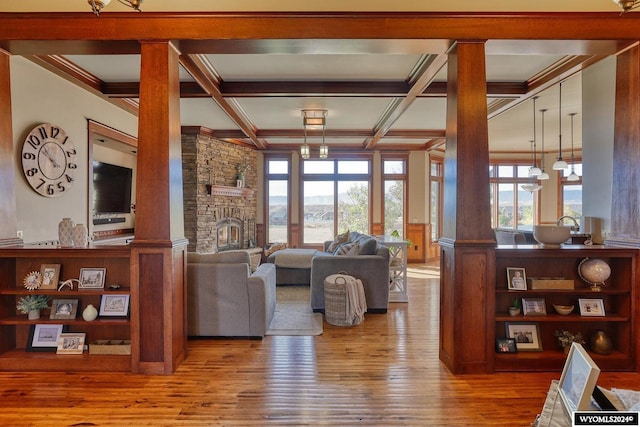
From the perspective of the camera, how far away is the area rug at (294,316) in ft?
13.3

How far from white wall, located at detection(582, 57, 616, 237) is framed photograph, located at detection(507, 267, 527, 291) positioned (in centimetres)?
168

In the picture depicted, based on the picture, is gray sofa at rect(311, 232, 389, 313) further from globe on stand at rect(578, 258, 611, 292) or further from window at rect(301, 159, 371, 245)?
window at rect(301, 159, 371, 245)

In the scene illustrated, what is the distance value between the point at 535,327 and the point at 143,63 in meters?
4.14

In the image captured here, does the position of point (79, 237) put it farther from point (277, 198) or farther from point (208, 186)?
point (277, 198)

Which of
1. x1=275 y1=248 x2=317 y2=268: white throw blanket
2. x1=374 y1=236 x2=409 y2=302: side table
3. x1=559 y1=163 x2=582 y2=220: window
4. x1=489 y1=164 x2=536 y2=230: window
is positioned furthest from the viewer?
x1=489 y1=164 x2=536 y2=230: window

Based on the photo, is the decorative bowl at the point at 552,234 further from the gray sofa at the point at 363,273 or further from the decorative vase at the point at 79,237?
the decorative vase at the point at 79,237

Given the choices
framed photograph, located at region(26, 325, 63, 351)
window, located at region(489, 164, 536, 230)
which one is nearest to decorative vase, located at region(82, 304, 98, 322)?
framed photograph, located at region(26, 325, 63, 351)

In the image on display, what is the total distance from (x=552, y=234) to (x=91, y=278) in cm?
415

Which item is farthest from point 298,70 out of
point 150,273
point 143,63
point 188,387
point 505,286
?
point 188,387

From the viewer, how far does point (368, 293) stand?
4809mm

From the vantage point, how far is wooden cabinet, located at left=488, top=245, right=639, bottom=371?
3.08 metres

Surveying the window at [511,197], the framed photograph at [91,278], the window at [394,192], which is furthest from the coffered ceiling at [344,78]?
the window at [511,197]

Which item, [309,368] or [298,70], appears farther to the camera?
[298,70]

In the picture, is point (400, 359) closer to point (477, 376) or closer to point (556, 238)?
point (477, 376)
